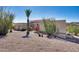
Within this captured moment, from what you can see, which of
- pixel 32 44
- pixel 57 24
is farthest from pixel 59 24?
pixel 32 44

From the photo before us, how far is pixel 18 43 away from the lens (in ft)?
9.88

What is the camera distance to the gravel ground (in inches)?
118

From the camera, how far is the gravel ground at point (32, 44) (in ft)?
9.84

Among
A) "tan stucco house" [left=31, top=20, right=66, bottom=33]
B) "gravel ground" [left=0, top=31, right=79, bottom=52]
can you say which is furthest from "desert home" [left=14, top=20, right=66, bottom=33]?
"gravel ground" [left=0, top=31, right=79, bottom=52]

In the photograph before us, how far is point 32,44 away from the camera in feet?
9.91

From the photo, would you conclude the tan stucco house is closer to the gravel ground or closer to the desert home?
the desert home

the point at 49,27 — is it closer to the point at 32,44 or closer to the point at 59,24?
the point at 59,24

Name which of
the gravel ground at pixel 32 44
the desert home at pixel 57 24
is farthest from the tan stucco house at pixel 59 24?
the gravel ground at pixel 32 44
